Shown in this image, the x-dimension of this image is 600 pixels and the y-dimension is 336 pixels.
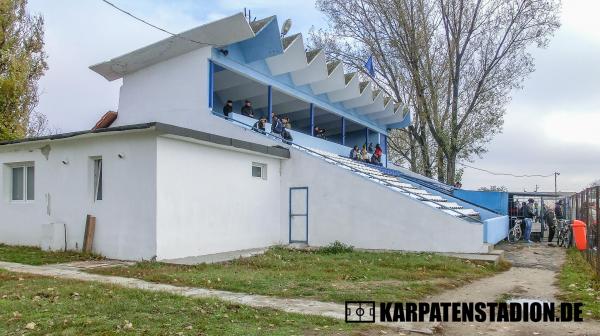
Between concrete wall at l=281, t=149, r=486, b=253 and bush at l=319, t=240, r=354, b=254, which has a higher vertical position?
concrete wall at l=281, t=149, r=486, b=253

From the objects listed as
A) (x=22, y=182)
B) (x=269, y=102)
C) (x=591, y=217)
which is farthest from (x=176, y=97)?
(x=591, y=217)

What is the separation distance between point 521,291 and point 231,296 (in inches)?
216

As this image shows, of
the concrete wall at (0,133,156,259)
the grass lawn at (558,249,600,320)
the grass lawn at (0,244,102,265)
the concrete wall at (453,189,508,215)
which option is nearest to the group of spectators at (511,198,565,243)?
the concrete wall at (453,189,508,215)

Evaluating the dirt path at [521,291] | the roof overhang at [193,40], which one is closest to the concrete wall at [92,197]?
the roof overhang at [193,40]

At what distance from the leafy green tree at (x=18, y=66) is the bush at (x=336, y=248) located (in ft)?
49.0

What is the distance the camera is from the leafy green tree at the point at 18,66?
70.3ft

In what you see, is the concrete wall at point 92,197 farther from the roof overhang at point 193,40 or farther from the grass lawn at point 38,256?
the roof overhang at point 193,40

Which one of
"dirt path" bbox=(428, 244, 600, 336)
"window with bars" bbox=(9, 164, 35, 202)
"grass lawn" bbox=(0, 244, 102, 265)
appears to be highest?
→ "window with bars" bbox=(9, 164, 35, 202)

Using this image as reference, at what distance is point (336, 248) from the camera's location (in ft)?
49.1

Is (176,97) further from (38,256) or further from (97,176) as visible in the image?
(38,256)

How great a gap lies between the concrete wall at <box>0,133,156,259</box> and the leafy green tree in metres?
7.53

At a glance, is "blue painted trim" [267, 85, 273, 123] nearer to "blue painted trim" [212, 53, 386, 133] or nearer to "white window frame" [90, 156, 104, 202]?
"blue painted trim" [212, 53, 386, 133]

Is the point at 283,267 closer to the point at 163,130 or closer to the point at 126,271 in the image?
the point at 126,271

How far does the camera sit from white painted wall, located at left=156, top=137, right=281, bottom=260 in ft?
40.9
